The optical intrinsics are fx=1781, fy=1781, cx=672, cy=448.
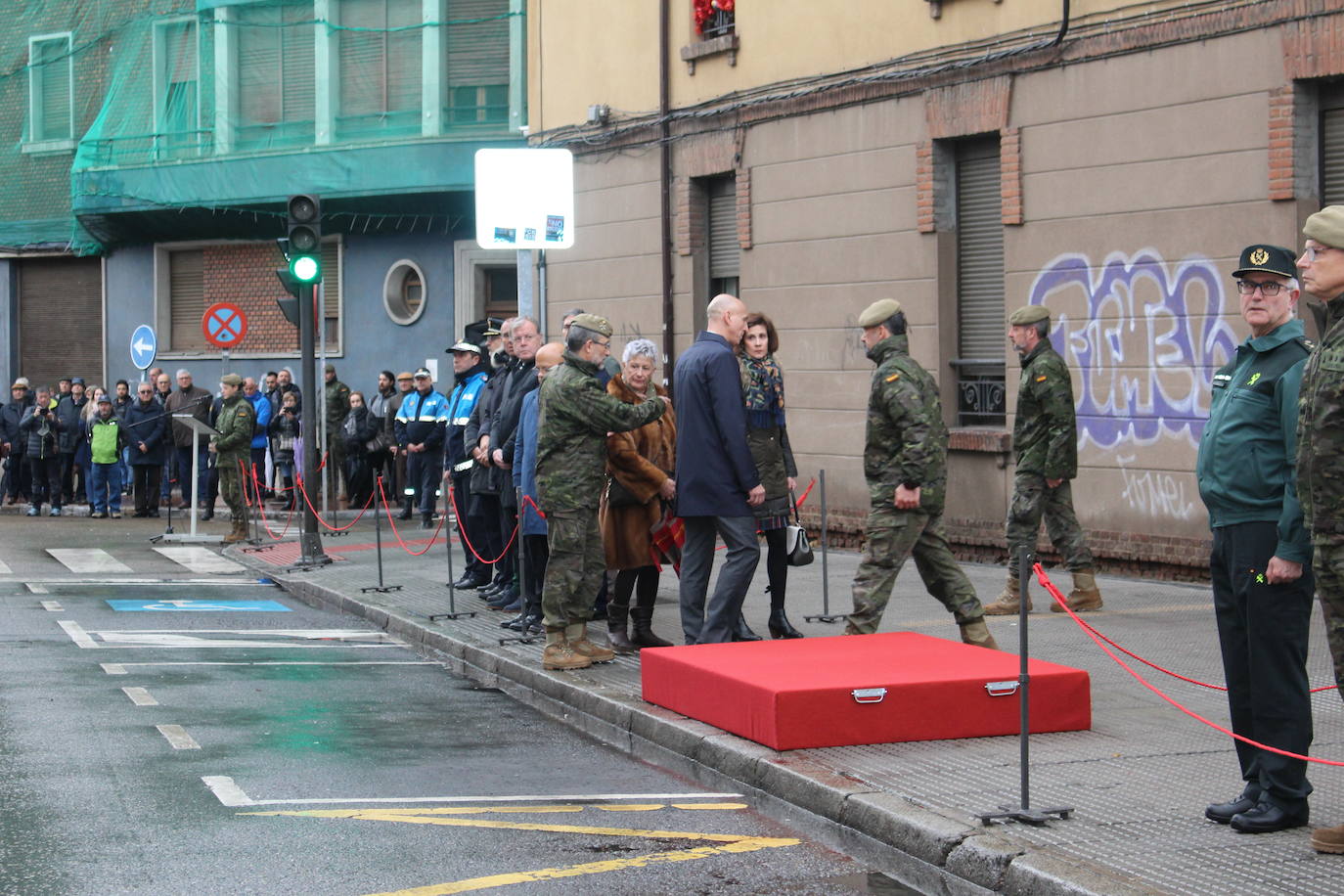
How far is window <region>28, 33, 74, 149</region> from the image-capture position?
33.7m

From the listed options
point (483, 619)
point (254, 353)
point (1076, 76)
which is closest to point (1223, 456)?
point (483, 619)

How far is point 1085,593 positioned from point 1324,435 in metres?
6.78

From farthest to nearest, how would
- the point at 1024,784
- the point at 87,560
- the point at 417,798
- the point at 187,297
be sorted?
the point at 187,297 → the point at 87,560 → the point at 417,798 → the point at 1024,784

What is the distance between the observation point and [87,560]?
723 inches

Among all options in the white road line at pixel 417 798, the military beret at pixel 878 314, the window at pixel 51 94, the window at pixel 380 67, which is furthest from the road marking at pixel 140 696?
the window at pixel 51 94

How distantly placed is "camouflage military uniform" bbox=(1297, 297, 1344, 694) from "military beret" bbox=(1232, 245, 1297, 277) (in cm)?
48

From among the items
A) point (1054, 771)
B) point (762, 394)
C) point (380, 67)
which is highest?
point (380, 67)

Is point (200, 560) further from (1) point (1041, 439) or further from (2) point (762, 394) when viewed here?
(1) point (1041, 439)

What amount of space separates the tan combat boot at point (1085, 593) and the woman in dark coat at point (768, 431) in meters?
2.44

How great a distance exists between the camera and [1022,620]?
20.8 ft

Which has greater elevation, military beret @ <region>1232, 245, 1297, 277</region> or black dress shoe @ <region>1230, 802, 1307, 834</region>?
military beret @ <region>1232, 245, 1297, 277</region>

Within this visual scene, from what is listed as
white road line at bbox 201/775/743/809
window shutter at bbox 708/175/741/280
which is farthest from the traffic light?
white road line at bbox 201/775/743/809

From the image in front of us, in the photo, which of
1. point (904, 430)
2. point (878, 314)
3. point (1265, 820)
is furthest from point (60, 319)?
point (1265, 820)

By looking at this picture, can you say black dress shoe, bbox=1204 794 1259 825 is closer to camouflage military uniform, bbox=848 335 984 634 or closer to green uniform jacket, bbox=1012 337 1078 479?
camouflage military uniform, bbox=848 335 984 634
